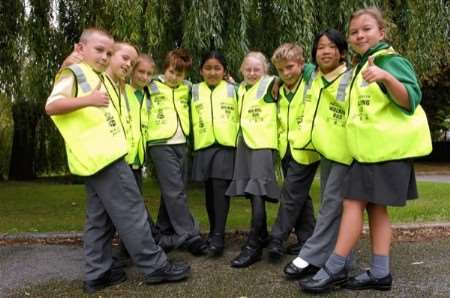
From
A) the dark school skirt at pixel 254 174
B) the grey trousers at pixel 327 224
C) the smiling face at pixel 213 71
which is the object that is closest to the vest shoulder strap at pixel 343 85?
the grey trousers at pixel 327 224

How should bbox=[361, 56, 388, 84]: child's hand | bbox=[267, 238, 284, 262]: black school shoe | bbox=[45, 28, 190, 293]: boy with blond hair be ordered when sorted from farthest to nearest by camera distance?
bbox=[267, 238, 284, 262]: black school shoe → bbox=[45, 28, 190, 293]: boy with blond hair → bbox=[361, 56, 388, 84]: child's hand

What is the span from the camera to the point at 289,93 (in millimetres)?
4164

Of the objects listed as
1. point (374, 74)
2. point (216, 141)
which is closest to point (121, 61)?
point (216, 141)

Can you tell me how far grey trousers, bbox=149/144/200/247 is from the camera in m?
4.34

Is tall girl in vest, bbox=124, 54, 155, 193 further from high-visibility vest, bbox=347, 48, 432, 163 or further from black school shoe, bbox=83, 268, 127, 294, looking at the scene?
high-visibility vest, bbox=347, 48, 432, 163

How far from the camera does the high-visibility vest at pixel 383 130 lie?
3.27 metres

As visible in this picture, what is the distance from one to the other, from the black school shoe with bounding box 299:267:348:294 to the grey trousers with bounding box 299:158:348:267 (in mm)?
195

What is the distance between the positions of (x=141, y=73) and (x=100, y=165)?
3.58 ft

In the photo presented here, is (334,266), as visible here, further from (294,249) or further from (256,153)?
(256,153)

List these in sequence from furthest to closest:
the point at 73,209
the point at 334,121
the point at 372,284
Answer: the point at 73,209
the point at 334,121
the point at 372,284

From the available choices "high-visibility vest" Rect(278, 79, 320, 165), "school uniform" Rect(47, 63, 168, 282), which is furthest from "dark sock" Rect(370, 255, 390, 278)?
"school uniform" Rect(47, 63, 168, 282)

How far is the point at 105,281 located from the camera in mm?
3691

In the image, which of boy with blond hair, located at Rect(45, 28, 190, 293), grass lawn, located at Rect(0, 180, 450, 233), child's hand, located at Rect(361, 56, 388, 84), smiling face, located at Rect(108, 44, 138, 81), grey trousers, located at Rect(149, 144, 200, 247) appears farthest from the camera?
grass lawn, located at Rect(0, 180, 450, 233)

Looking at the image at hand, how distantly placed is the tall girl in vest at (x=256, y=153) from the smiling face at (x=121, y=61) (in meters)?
0.95
